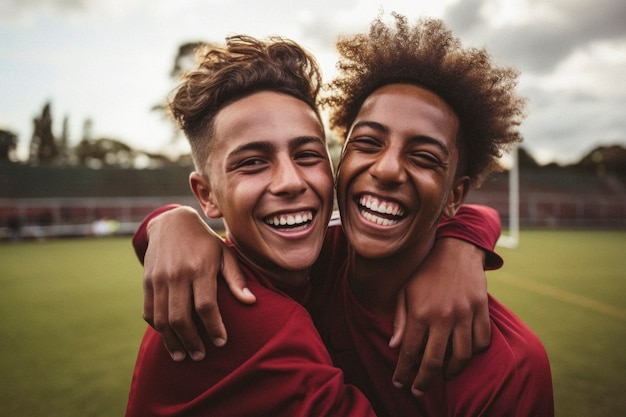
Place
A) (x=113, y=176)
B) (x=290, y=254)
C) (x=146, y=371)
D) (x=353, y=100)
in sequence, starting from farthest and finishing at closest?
(x=113, y=176) < (x=353, y=100) < (x=290, y=254) < (x=146, y=371)

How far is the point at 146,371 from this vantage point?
1.61 metres

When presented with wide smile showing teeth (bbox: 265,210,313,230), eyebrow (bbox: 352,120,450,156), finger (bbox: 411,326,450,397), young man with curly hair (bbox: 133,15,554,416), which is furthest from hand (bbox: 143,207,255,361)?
eyebrow (bbox: 352,120,450,156)

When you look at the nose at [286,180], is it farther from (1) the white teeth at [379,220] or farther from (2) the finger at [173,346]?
(2) the finger at [173,346]

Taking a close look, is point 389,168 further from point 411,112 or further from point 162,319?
point 162,319

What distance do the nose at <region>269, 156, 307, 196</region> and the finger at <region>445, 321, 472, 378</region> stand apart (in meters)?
0.80

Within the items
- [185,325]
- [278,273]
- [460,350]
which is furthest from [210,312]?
[460,350]

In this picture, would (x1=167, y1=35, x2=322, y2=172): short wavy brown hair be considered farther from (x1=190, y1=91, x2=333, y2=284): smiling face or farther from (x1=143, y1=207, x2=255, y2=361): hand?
(x1=143, y1=207, x2=255, y2=361): hand

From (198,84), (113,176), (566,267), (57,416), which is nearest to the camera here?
(198,84)

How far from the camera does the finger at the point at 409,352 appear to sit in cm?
172

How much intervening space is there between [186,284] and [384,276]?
91 centimetres

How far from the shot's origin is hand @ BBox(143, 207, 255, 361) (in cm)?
152

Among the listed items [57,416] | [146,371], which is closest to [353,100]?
[146,371]

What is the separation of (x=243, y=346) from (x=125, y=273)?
10.3m

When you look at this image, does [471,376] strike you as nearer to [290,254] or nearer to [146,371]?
[290,254]
